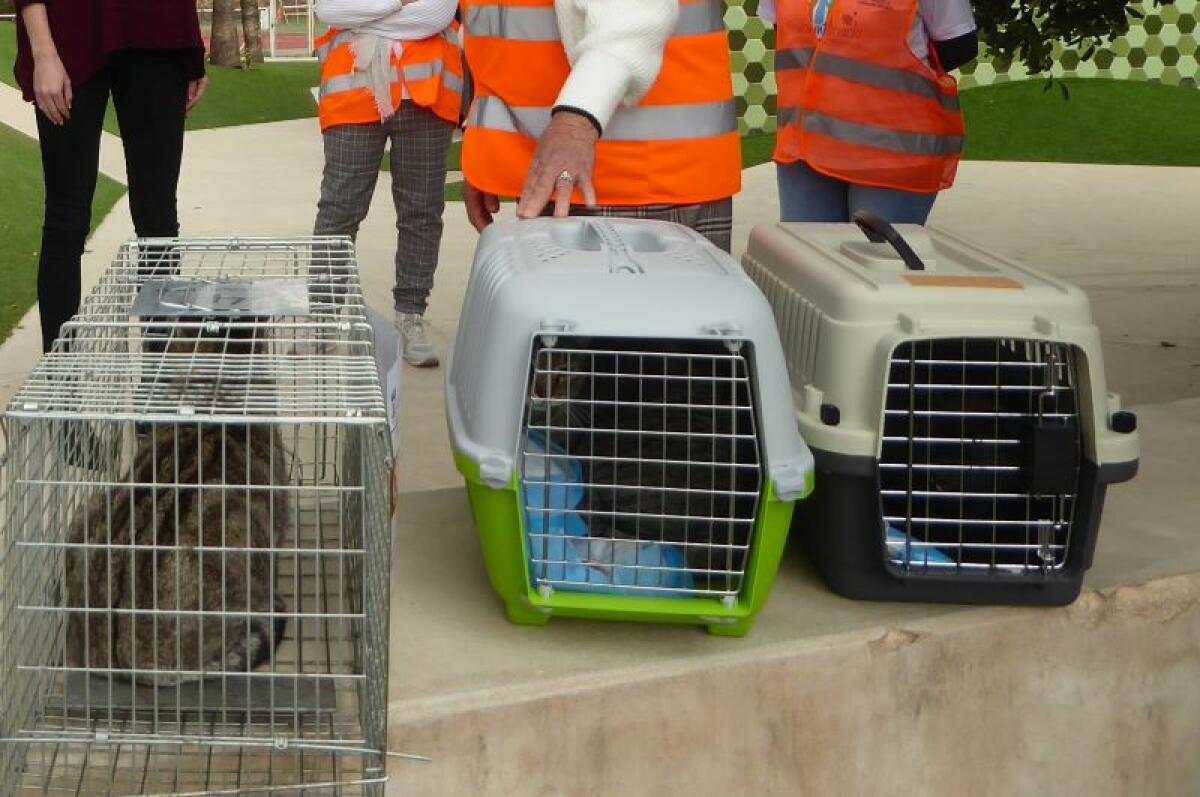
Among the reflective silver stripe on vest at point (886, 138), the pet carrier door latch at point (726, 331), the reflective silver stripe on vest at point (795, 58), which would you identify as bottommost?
the reflective silver stripe on vest at point (886, 138)

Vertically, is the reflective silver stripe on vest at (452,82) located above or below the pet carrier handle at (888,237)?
below

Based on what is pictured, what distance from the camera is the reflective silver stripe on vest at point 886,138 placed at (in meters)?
4.23

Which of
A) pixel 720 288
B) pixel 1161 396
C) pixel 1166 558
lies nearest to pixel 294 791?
pixel 720 288

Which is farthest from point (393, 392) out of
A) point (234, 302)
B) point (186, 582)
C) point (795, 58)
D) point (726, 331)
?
point (795, 58)

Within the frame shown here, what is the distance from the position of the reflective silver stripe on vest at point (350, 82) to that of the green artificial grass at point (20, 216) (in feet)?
5.54

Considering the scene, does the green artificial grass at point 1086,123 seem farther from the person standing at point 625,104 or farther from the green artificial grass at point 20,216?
the person standing at point 625,104

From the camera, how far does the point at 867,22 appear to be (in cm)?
416

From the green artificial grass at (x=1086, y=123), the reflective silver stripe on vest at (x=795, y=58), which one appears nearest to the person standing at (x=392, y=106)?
the reflective silver stripe on vest at (x=795, y=58)

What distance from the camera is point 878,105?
13.8ft

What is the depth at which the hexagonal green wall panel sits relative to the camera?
15742mm

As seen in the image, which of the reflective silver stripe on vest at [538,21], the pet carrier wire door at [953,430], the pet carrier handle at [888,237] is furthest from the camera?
the reflective silver stripe on vest at [538,21]

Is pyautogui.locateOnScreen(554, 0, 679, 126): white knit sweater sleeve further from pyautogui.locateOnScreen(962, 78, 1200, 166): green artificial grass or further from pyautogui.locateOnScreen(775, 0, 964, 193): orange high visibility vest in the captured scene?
Result: pyautogui.locateOnScreen(962, 78, 1200, 166): green artificial grass

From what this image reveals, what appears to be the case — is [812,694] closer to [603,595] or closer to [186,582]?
[603,595]

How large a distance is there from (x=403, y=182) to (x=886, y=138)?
74.6 inches
